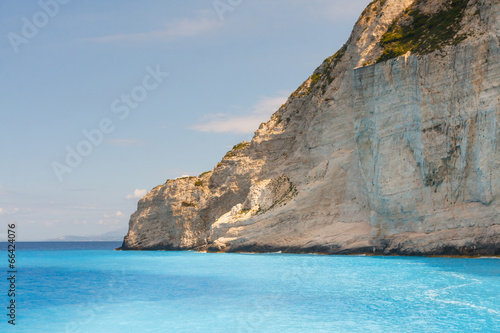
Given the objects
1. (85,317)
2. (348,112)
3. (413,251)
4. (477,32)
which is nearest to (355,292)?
(85,317)

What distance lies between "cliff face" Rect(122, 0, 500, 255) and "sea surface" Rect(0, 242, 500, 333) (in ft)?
29.2

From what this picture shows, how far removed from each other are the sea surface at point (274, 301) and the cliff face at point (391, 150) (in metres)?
8.91

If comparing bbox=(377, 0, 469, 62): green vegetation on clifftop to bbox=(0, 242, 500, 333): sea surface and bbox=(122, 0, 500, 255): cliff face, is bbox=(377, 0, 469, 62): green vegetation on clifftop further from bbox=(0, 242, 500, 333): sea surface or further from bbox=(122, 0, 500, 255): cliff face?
bbox=(0, 242, 500, 333): sea surface

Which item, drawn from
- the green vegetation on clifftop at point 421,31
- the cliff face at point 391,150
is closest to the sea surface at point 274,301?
the cliff face at point 391,150

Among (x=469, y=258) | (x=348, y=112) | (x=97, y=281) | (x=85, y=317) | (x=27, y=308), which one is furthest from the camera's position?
(x=348, y=112)

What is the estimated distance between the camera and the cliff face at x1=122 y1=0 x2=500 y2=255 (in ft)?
122

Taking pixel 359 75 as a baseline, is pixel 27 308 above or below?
below

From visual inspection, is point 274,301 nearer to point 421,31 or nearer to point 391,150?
point 391,150

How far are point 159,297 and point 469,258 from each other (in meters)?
23.3

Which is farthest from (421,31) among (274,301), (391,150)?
(274,301)

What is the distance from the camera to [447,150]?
39094 millimetres

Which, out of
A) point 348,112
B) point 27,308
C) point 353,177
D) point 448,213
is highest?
point 348,112

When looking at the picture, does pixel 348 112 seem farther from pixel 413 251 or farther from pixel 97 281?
pixel 97 281

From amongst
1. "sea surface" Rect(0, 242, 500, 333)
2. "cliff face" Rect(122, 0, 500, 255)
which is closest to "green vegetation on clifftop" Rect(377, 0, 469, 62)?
"cliff face" Rect(122, 0, 500, 255)
